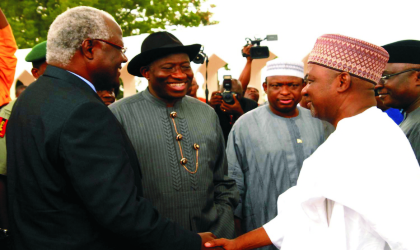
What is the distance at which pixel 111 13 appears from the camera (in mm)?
19250

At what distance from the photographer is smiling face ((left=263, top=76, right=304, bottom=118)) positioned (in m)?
3.94

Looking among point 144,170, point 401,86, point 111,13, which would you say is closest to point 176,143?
point 144,170

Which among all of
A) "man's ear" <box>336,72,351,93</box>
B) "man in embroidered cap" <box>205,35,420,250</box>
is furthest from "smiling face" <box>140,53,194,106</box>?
"man's ear" <box>336,72,351,93</box>

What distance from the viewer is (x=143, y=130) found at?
290cm

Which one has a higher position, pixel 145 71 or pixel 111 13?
pixel 145 71

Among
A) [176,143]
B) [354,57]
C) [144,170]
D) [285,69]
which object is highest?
[354,57]

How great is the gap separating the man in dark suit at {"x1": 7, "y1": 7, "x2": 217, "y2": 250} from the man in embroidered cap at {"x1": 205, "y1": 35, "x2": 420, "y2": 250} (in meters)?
0.72

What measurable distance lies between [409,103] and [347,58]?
1.58 metres

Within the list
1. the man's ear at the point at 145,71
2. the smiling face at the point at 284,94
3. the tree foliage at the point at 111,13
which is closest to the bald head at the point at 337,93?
the man's ear at the point at 145,71

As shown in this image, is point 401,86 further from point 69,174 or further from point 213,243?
point 69,174

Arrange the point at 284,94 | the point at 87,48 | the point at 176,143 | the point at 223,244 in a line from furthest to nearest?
the point at 284,94, the point at 176,143, the point at 223,244, the point at 87,48

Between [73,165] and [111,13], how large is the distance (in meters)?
18.7

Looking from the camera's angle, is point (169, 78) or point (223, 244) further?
point (169, 78)

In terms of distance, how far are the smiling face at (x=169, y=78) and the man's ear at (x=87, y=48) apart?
0.97 metres
